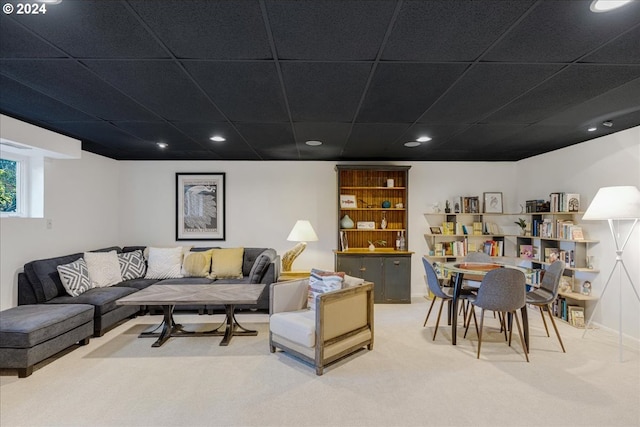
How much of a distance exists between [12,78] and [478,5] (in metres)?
3.08

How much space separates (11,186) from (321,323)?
4081 mm

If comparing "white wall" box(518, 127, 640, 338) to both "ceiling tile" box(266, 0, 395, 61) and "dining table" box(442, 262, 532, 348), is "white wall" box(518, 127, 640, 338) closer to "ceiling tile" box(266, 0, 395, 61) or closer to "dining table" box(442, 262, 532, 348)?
"dining table" box(442, 262, 532, 348)

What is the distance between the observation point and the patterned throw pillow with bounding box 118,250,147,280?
465 cm

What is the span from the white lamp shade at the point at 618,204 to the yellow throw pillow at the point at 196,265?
4894 millimetres

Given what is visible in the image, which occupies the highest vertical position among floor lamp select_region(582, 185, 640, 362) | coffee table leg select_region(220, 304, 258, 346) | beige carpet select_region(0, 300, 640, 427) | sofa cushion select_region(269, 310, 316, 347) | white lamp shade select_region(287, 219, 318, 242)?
floor lamp select_region(582, 185, 640, 362)

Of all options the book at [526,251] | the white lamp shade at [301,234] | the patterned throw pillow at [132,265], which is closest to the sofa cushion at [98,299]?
the patterned throw pillow at [132,265]

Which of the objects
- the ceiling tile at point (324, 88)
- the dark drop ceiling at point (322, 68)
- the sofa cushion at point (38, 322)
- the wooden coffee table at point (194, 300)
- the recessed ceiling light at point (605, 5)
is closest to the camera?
the recessed ceiling light at point (605, 5)

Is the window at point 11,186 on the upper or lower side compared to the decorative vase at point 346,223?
upper

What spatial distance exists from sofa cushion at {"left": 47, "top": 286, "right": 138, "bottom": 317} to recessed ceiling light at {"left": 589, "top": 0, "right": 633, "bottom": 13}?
4627 mm

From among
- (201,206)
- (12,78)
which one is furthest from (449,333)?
(12,78)

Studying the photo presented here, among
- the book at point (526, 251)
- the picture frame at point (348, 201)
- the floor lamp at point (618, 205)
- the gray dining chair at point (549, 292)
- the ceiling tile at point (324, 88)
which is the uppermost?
the ceiling tile at point (324, 88)

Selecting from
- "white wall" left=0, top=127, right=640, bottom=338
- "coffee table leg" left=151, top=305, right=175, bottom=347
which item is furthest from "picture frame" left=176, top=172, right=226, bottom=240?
"coffee table leg" left=151, top=305, right=175, bottom=347

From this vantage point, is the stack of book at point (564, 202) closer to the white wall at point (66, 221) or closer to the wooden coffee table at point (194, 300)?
the wooden coffee table at point (194, 300)

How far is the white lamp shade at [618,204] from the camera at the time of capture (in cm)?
312
